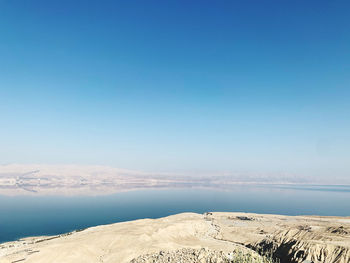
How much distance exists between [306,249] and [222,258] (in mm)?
10081

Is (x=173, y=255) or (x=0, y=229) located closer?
(x=173, y=255)

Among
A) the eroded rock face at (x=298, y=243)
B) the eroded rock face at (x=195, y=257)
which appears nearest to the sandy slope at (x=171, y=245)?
the eroded rock face at (x=298, y=243)

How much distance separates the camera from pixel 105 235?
32.1m

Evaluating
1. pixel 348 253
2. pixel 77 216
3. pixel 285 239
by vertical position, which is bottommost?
pixel 77 216

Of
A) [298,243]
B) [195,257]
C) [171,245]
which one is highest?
[298,243]

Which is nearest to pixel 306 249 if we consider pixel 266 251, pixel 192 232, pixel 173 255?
pixel 266 251

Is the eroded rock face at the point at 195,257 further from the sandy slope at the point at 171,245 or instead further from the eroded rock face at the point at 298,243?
the eroded rock face at the point at 298,243

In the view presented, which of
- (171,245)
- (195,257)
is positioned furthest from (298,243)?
(171,245)

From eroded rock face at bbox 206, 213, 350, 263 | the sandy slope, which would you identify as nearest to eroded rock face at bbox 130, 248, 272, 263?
the sandy slope

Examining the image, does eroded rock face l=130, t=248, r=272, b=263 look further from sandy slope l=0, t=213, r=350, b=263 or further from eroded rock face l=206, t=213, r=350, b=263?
eroded rock face l=206, t=213, r=350, b=263

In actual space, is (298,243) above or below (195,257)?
above

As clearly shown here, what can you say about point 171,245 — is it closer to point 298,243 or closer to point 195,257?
point 195,257

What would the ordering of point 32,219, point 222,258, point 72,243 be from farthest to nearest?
point 32,219 < point 72,243 < point 222,258

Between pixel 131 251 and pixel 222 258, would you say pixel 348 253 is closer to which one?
pixel 222 258
